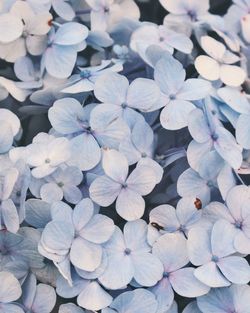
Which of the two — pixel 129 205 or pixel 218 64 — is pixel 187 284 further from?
pixel 218 64

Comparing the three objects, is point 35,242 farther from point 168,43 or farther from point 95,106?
point 168,43

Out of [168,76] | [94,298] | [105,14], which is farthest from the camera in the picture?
[105,14]

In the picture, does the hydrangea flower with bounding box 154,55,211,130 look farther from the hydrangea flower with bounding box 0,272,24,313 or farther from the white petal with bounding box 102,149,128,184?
the hydrangea flower with bounding box 0,272,24,313

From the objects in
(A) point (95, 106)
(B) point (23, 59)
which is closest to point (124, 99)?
(A) point (95, 106)

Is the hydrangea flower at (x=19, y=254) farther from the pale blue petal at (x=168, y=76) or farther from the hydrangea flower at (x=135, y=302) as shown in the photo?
the pale blue petal at (x=168, y=76)

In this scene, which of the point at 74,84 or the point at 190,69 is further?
A: the point at 190,69

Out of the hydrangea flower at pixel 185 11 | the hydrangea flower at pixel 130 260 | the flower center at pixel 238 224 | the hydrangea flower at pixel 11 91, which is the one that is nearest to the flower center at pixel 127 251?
the hydrangea flower at pixel 130 260

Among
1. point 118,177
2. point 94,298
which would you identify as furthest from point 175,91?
point 94,298
